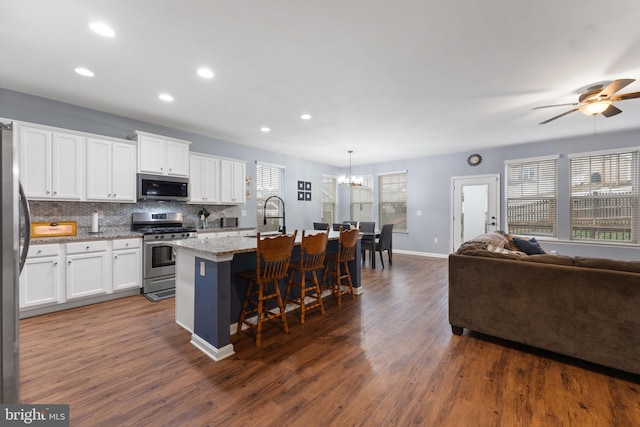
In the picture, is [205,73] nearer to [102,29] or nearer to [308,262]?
[102,29]

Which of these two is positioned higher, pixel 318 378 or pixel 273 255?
pixel 273 255

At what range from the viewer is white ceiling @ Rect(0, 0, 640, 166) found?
6.43ft

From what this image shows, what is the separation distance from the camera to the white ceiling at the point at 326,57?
196 centimetres

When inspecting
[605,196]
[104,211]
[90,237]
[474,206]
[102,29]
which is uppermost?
[102,29]

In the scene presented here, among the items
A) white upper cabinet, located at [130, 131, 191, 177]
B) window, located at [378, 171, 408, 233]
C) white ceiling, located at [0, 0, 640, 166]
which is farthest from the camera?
window, located at [378, 171, 408, 233]

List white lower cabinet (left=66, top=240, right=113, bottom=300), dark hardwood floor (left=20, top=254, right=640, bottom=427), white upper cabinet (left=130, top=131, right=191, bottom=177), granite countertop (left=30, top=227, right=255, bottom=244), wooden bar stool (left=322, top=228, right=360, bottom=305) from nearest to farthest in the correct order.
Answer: dark hardwood floor (left=20, top=254, right=640, bottom=427) < granite countertop (left=30, top=227, right=255, bottom=244) < white lower cabinet (left=66, top=240, right=113, bottom=300) < wooden bar stool (left=322, top=228, right=360, bottom=305) < white upper cabinet (left=130, top=131, right=191, bottom=177)

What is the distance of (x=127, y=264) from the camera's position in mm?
3730

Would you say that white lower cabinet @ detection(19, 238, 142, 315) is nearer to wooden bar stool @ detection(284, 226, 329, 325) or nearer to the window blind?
wooden bar stool @ detection(284, 226, 329, 325)

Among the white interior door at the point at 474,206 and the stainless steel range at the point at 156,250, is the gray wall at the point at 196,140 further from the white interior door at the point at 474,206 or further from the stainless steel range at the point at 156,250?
the white interior door at the point at 474,206

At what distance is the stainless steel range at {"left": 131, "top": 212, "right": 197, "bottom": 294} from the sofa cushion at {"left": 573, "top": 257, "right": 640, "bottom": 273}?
15.1 ft

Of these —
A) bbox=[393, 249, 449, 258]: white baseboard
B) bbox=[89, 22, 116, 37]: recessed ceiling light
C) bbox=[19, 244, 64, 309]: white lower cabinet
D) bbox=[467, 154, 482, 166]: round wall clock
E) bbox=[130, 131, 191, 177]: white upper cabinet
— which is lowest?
bbox=[393, 249, 449, 258]: white baseboard

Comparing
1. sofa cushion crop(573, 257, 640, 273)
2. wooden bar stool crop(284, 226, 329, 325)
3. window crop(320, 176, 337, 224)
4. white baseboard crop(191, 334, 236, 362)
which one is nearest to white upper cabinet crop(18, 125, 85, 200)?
white baseboard crop(191, 334, 236, 362)

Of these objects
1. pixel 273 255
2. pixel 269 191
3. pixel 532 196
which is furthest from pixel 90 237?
pixel 532 196

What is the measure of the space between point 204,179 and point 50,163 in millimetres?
1940
